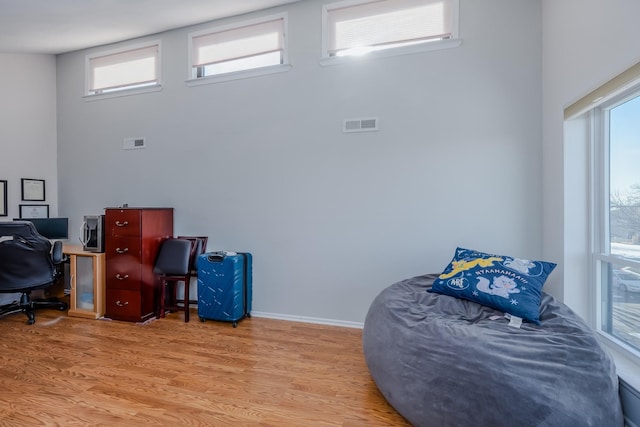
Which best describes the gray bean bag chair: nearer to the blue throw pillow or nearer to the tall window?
the blue throw pillow

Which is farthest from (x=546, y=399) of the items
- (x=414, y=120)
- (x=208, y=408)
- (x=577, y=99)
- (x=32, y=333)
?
(x=32, y=333)

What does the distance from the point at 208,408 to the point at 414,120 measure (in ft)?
8.75

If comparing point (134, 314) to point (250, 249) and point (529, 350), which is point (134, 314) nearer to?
point (250, 249)

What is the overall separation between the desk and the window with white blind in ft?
7.40

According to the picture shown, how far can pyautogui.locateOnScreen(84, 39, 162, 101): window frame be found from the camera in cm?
370

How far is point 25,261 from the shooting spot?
3111mm

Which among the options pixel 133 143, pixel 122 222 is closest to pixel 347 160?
pixel 122 222

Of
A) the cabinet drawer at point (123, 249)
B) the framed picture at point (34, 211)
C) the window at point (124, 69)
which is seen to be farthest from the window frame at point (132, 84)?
the cabinet drawer at point (123, 249)

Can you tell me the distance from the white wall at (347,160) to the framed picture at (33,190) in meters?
1.09

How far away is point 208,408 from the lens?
1.80 meters

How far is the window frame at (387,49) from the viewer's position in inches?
108

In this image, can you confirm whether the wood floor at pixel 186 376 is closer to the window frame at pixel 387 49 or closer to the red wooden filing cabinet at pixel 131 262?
the red wooden filing cabinet at pixel 131 262

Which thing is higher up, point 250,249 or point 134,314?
point 250,249

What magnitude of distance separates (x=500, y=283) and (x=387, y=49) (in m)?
2.21
